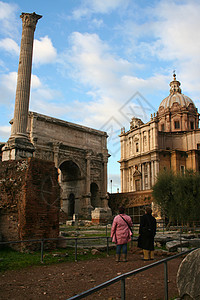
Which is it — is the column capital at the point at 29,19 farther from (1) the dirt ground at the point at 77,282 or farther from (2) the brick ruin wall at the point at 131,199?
(2) the brick ruin wall at the point at 131,199

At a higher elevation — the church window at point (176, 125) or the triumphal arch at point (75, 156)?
the church window at point (176, 125)

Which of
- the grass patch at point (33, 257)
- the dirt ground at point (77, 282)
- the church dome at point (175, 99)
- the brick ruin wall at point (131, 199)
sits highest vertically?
the church dome at point (175, 99)

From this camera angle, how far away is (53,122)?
3400 cm

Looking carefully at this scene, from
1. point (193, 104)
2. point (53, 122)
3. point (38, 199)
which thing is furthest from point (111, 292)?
point (193, 104)

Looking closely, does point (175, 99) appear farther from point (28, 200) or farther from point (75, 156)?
point (28, 200)

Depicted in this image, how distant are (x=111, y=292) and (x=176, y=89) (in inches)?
2231

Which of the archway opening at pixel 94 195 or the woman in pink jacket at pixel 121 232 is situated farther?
the archway opening at pixel 94 195

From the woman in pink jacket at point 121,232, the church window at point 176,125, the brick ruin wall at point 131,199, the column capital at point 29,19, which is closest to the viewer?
the woman in pink jacket at point 121,232

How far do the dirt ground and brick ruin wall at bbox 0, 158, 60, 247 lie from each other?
1.96 metres

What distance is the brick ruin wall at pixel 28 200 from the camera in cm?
883

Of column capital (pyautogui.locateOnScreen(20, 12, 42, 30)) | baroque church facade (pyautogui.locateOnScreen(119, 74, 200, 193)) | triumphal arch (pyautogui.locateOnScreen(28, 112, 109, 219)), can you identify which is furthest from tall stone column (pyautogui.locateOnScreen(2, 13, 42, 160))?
baroque church facade (pyautogui.locateOnScreen(119, 74, 200, 193))

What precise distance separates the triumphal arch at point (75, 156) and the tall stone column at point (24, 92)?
16389mm

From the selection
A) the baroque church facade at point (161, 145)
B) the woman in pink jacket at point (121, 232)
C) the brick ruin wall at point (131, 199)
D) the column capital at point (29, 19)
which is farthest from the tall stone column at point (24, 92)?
the baroque church facade at point (161, 145)

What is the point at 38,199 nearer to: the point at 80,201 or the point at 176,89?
the point at 80,201
